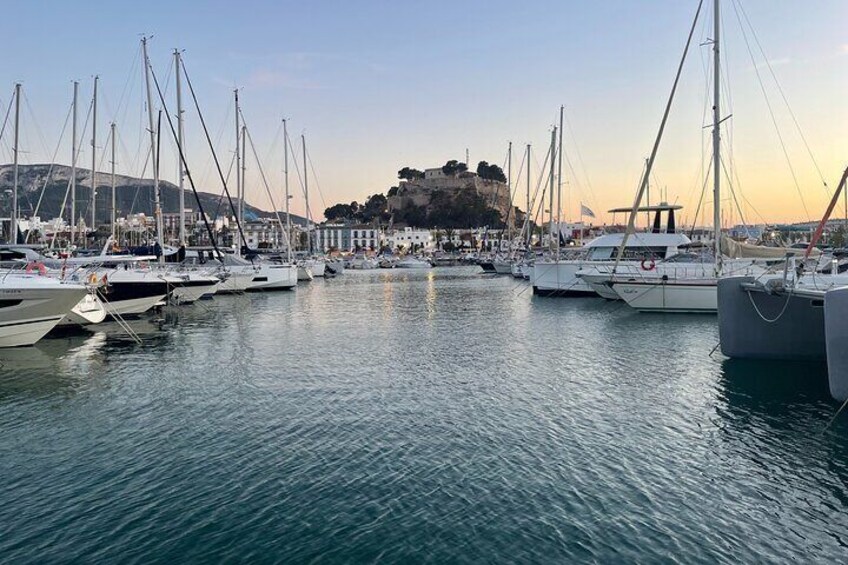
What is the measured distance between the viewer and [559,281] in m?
47.1

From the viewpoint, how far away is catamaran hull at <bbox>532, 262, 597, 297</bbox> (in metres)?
45.8

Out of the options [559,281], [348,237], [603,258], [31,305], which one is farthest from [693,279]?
[348,237]

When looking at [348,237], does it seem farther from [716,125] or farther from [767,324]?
[767,324]

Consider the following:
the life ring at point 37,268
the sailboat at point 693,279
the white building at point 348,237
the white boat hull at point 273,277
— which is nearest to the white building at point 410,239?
the white building at point 348,237

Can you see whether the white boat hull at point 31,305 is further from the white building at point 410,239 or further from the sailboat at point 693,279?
the white building at point 410,239

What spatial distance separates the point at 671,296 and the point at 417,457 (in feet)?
84.3

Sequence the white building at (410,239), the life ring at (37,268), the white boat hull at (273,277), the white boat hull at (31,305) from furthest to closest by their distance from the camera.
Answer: the white building at (410,239) < the white boat hull at (273,277) < the life ring at (37,268) < the white boat hull at (31,305)

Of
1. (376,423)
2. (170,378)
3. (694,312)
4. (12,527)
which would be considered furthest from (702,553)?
(694,312)

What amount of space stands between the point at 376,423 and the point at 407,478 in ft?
10.5

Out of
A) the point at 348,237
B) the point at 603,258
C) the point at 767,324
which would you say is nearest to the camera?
the point at 767,324

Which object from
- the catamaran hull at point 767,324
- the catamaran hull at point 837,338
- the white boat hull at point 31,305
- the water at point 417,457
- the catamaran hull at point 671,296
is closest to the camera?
the water at point 417,457

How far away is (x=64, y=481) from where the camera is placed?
9938 millimetres

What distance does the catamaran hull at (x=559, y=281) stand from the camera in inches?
1802

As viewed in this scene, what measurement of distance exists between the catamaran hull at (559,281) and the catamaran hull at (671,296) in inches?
438
